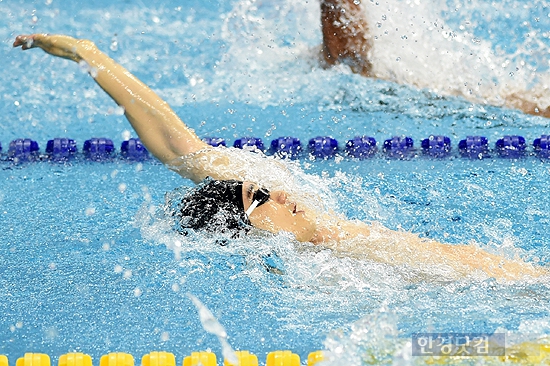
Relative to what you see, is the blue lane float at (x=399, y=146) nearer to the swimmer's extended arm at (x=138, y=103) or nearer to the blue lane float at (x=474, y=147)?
the blue lane float at (x=474, y=147)

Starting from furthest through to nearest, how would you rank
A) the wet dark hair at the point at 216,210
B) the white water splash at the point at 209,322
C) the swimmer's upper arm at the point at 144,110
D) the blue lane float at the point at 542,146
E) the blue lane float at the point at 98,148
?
the blue lane float at the point at 98,148 → the blue lane float at the point at 542,146 → the swimmer's upper arm at the point at 144,110 → the wet dark hair at the point at 216,210 → the white water splash at the point at 209,322

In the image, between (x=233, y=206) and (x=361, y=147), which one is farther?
(x=361, y=147)

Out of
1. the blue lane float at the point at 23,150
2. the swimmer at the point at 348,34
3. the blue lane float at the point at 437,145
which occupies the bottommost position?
the blue lane float at the point at 437,145

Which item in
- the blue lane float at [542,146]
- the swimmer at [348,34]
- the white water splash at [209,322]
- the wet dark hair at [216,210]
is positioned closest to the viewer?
the white water splash at [209,322]

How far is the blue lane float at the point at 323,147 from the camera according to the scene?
11.1 feet

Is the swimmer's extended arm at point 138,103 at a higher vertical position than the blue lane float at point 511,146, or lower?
higher

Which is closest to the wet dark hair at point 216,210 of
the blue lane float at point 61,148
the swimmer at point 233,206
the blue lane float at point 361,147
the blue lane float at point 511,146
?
the swimmer at point 233,206

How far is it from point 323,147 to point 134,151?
83 centimetres

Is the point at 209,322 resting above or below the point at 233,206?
below

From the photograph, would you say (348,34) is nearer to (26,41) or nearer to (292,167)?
(292,167)

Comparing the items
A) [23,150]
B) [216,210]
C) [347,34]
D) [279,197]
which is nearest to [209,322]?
[216,210]

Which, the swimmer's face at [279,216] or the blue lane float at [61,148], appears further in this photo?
the blue lane float at [61,148]

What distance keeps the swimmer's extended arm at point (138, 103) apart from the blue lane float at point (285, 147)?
1.09m

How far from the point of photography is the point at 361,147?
11.1 ft
